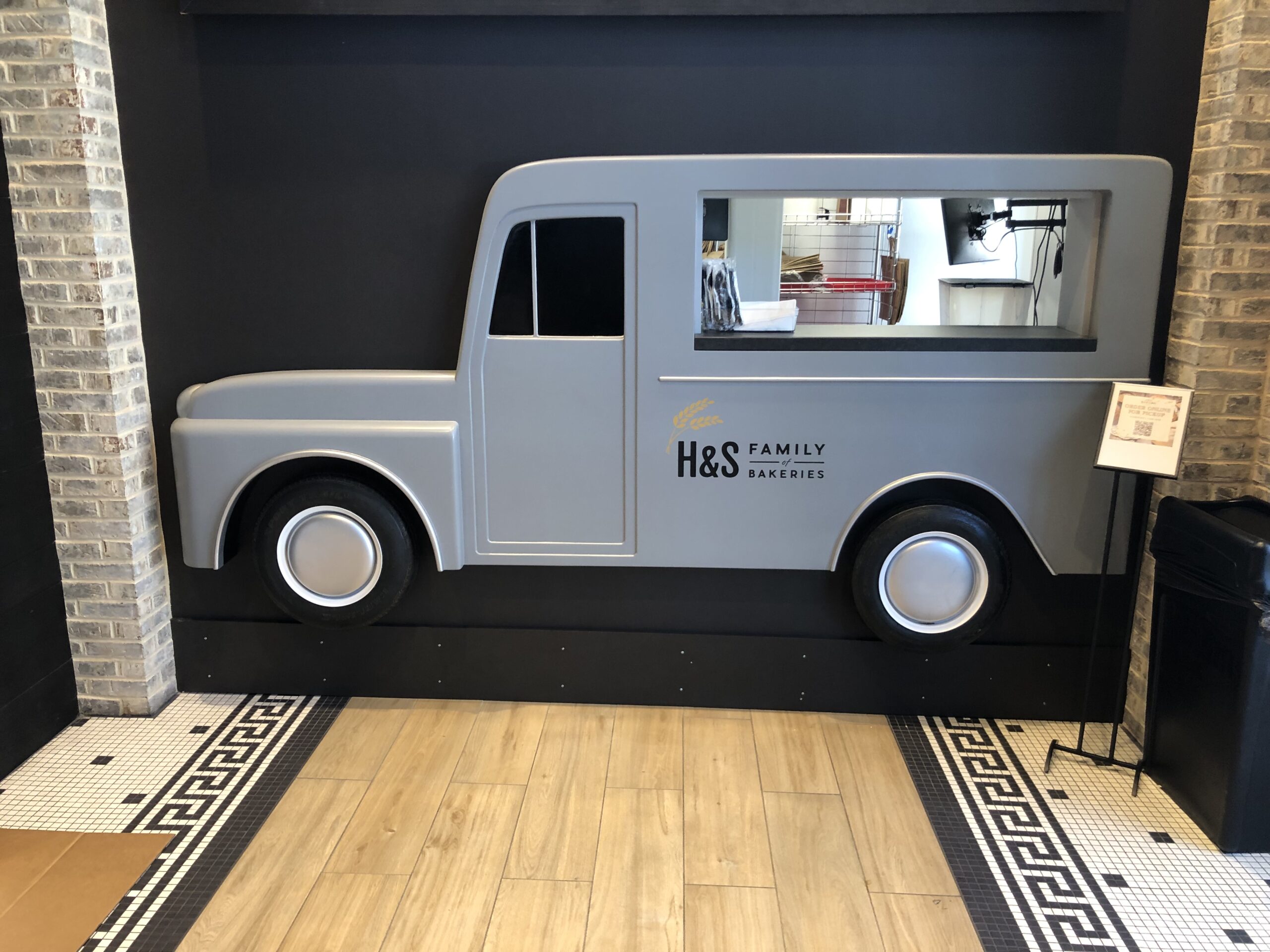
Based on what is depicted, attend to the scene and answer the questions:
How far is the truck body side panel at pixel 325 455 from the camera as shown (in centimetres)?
304

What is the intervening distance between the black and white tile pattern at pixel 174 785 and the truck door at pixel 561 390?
948 mm

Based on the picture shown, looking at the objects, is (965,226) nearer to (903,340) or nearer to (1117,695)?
(903,340)

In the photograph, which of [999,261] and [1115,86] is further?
[999,261]

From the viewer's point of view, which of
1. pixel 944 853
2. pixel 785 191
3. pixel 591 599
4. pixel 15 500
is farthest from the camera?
pixel 591 599

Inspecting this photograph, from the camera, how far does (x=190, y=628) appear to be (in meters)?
3.45

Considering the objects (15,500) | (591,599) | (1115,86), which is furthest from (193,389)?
(1115,86)

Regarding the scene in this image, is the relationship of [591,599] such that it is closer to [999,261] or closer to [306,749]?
[306,749]

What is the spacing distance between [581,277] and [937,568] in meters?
1.40

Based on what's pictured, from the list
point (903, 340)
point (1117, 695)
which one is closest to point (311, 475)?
point (903, 340)

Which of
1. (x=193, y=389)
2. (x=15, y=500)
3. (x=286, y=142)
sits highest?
(x=286, y=142)

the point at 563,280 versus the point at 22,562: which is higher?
the point at 563,280

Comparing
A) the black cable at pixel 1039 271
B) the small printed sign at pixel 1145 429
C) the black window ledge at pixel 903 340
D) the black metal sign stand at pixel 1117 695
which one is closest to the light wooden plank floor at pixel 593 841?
the black metal sign stand at pixel 1117 695

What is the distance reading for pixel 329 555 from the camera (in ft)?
10.2

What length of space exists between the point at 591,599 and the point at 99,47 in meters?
2.30
